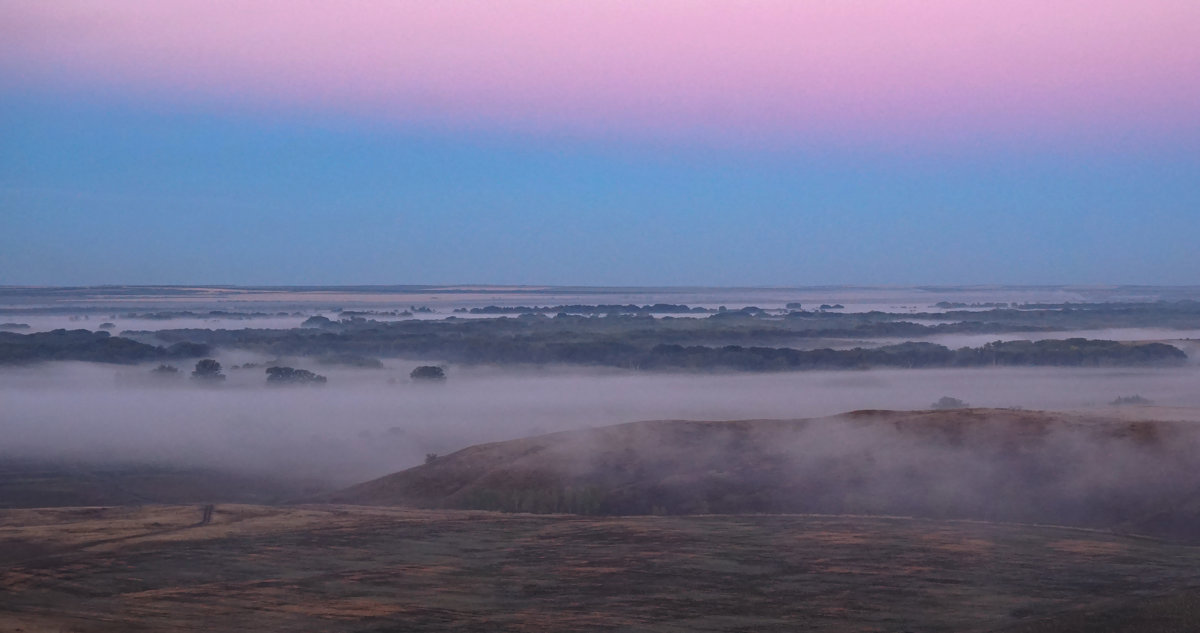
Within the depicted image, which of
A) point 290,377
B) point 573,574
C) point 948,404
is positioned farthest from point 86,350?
point 573,574

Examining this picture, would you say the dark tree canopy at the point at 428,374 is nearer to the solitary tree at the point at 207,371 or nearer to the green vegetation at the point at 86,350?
the solitary tree at the point at 207,371

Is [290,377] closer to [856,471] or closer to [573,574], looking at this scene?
[856,471]

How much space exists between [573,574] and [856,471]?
12.3m

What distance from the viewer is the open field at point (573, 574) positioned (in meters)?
17.6

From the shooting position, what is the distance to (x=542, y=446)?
117 ft

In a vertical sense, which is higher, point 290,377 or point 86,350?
point 86,350

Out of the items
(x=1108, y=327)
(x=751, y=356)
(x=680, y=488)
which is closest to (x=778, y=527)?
(x=680, y=488)

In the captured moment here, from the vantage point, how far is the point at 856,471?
103ft

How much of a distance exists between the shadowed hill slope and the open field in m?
2.53

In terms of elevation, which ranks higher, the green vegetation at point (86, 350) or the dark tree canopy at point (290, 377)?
the green vegetation at point (86, 350)

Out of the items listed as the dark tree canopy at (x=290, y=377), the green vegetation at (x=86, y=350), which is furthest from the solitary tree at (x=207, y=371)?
the green vegetation at (x=86, y=350)

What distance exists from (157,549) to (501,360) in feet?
193

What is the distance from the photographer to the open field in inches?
693

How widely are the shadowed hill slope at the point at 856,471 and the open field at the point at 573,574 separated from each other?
99.7 inches
